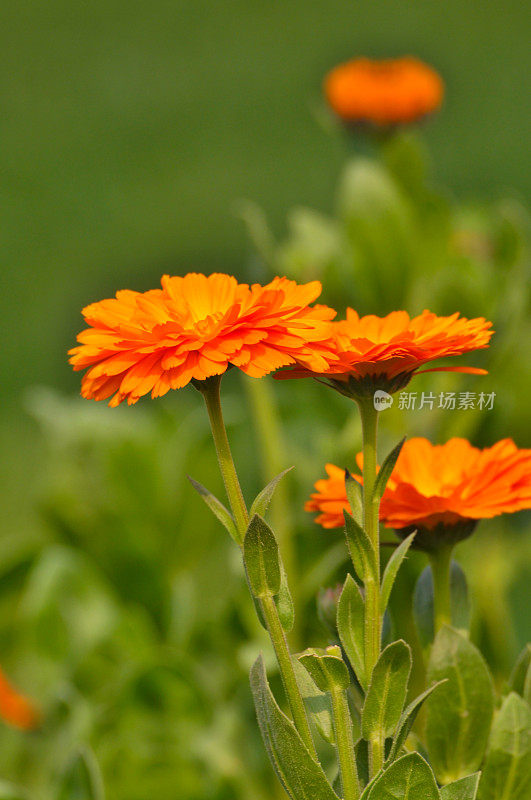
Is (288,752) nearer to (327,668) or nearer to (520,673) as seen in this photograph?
(327,668)

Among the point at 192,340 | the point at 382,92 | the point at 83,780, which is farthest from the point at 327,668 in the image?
the point at 382,92

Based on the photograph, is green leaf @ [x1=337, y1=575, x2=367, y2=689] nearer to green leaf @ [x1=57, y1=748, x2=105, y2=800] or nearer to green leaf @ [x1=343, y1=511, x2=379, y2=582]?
green leaf @ [x1=343, y1=511, x2=379, y2=582]

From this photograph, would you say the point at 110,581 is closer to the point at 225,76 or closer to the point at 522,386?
the point at 522,386

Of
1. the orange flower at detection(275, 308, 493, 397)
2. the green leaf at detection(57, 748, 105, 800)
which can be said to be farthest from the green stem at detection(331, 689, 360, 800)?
the green leaf at detection(57, 748, 105, 800)

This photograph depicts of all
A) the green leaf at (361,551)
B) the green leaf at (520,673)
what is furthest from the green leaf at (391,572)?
the green leaf at (520,673)

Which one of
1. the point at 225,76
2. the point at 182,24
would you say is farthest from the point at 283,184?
the point at 182,24
